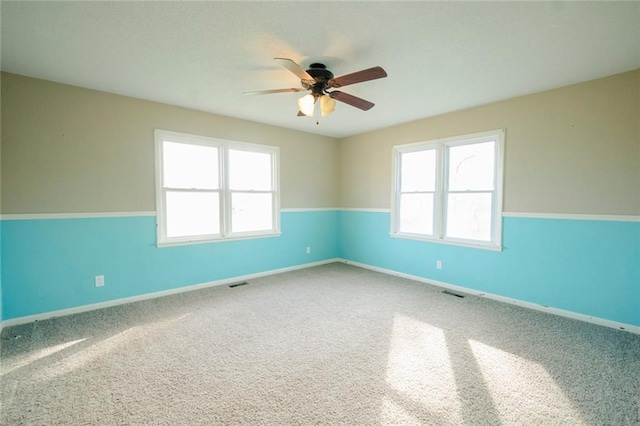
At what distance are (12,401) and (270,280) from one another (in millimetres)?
2881

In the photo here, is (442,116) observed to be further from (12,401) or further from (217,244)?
(12,401)

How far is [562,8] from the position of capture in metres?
1.79

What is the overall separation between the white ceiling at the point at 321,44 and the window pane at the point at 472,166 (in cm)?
75

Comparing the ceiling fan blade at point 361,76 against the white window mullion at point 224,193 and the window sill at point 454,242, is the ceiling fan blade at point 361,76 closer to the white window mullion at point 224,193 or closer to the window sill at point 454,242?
the white window mullion at point 224,193

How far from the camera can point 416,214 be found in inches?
177

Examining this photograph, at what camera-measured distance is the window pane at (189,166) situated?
373 centimetres

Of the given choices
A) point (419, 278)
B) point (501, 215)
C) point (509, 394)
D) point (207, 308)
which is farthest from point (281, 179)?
point (509, 394)

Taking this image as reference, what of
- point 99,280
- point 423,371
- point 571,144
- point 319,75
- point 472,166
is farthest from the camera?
point 472,166

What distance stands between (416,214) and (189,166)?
3449 mm

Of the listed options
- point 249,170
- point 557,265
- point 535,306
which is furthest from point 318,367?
point 249,170

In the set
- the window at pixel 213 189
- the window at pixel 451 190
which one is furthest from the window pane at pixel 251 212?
A: the window at pixel 451 190

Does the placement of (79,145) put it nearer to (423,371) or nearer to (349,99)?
(349,99)

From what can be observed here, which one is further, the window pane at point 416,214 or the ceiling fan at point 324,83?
the window pane at point 416,214

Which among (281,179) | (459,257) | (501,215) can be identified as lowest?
(459,257)
